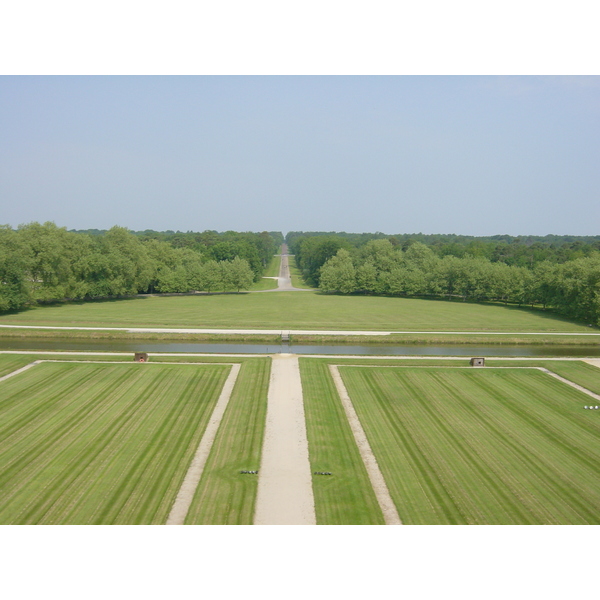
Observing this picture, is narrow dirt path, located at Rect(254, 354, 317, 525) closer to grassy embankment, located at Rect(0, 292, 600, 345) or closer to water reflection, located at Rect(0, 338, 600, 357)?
water reflection, located at Rect(0, 338, 600, 357)

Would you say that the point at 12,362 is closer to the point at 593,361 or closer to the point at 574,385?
the point at 574,385

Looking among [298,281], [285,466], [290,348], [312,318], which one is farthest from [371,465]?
[298,281]

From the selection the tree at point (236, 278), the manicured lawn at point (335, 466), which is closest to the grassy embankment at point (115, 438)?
the manicured lawn at point (335, 466)

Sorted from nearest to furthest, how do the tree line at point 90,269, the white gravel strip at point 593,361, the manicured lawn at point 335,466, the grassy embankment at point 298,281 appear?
the manicured lawn at point 335,466
the white gravel strip at point 593,361
the tree line at point 90,269
the grassy embankment at point 298,281

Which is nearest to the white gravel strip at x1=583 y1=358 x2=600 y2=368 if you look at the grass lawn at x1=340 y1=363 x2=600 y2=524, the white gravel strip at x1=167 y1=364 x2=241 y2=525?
the grass lawn at x1=340 y1=363 x2=600 y2=524

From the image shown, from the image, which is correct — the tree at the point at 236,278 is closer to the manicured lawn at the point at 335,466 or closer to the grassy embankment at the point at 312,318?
the grassy embankment at the point at 312,318

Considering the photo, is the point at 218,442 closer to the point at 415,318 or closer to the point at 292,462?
the point at 292,462
